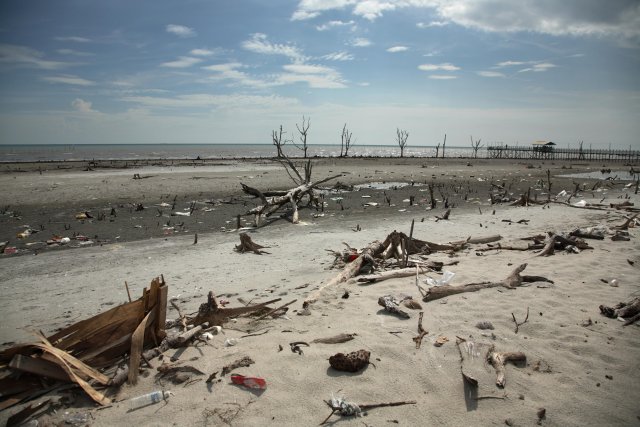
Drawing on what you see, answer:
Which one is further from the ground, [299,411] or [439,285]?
[439,285]

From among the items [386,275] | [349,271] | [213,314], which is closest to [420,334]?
[386,275]

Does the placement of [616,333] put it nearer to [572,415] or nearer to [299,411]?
[572,415]

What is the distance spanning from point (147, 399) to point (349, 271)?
301cm

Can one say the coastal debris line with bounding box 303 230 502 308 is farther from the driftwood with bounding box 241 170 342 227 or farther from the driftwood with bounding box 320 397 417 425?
the driftwood with bounding box 241 170 342 227

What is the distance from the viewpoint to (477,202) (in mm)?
13070

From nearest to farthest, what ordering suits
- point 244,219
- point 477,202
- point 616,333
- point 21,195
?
point 616,333
point 244,219
point 477,202
point 21,195

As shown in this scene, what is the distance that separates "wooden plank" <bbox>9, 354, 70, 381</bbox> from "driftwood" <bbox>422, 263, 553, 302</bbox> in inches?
134

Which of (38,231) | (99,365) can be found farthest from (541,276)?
(38,231)

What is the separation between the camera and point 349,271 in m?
5.02

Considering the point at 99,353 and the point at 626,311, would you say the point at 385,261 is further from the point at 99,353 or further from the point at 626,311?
the point at 99,353

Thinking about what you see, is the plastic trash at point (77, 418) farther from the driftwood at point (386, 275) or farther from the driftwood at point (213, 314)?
the driftwood at point (386, 275)

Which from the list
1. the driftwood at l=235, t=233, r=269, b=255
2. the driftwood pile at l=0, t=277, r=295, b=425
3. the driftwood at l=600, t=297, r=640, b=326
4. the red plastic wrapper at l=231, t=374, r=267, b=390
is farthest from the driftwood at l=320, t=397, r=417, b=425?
the driftwood at l=235, t=233, r=269, b=255

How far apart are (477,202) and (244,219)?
8364 millimetres

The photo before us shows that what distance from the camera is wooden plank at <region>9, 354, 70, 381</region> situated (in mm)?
2584
